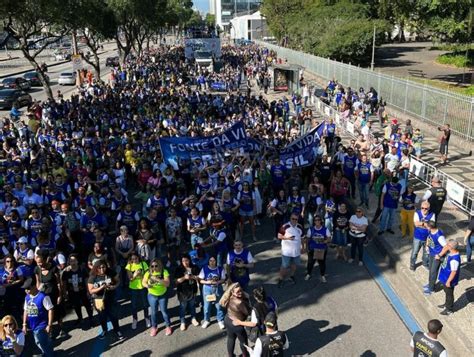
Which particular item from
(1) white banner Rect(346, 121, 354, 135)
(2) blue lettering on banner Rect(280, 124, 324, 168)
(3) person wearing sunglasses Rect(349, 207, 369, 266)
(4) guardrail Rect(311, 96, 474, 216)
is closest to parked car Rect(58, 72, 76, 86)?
(1) white banner Rect(346, 121, 354, 135)

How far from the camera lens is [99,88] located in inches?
1143

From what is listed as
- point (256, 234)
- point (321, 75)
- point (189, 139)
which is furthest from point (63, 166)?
point (321, 75)

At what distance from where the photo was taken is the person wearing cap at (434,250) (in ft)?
26.8

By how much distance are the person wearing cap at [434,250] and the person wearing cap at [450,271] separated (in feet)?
1.02

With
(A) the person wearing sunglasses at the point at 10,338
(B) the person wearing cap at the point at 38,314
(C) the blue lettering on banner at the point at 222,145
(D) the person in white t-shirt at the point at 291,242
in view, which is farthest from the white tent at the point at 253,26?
(A) the person wearing sunglasses at the point at 10,338

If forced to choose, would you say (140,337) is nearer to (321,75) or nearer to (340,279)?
(340,279)

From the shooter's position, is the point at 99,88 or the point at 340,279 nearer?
the point at 340,279

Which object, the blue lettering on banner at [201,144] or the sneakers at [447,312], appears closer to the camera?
the sneakers at [447,312]

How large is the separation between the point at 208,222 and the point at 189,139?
4291 millimetres

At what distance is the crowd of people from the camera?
7.44 meters

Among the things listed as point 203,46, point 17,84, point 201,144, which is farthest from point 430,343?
point 203,46

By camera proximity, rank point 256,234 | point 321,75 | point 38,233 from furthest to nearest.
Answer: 1. point 321,75
2. point 256,234
3. point 38,233

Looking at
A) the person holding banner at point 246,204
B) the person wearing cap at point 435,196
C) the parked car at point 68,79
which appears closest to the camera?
the person wearing cap at point 435,196

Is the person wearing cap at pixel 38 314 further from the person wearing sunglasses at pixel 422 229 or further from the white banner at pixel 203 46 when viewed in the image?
the white banner at pixel 203 46
